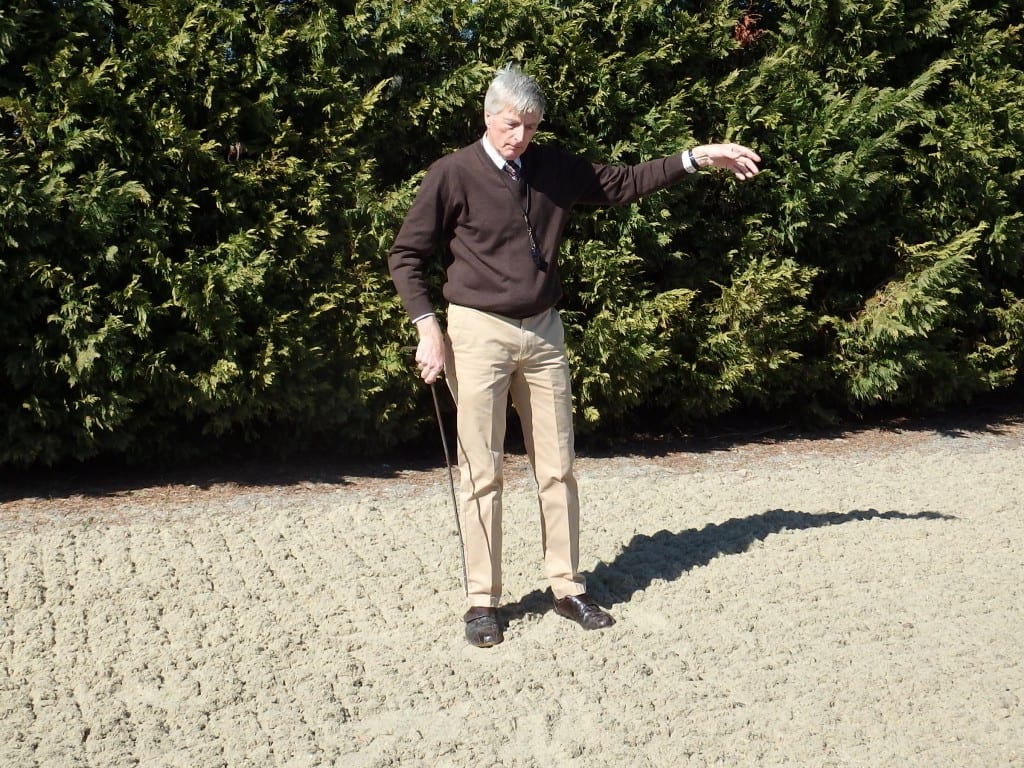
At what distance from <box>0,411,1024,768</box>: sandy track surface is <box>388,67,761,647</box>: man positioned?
0.38m

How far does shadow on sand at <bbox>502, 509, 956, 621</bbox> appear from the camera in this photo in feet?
15.3

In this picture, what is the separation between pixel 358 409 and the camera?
6230 mm

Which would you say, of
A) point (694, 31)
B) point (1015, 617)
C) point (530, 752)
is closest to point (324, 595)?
point (530, 752)

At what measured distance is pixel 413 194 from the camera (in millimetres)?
5977

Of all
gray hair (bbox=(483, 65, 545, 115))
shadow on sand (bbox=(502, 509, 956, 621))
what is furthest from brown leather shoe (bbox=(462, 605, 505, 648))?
gray hair (bbox=(483, 65, 545, 115))

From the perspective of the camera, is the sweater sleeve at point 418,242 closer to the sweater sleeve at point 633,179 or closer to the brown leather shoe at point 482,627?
the sweater sleeve at point 633,179

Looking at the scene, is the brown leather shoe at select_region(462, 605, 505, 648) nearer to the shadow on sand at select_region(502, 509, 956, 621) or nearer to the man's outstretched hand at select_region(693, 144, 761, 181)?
the shadow on sand at select_region(502, 509, 956, 621)

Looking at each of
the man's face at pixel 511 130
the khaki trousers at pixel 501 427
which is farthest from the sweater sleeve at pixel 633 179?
the khaki trousers at pixel 501 427

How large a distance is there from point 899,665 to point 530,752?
57.5 inches

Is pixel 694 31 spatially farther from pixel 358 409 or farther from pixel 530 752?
pixel 530 752

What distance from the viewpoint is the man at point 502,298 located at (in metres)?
4.03

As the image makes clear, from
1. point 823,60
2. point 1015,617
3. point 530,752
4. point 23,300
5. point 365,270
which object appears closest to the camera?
point 530,752

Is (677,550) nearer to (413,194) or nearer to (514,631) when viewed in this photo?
(514,631)

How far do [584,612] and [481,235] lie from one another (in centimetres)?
153
